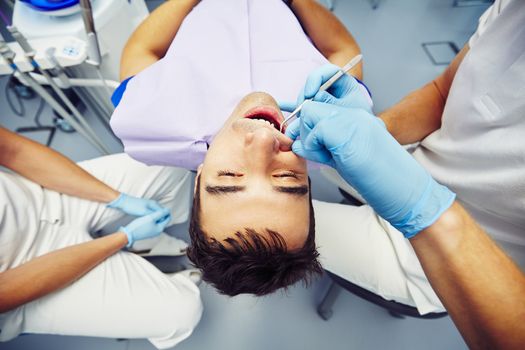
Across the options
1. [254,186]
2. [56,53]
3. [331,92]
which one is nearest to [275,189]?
[254,186]

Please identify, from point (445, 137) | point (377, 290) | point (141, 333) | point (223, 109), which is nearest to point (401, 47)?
point (445, 137)

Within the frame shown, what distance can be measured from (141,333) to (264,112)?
0.86 meters

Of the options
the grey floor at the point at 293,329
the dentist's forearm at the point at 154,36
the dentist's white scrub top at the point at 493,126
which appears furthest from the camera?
the grey floor at the point at 293,329

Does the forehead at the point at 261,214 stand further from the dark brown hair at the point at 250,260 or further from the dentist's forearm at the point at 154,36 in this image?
the dentist's forearm at the point at 154,36

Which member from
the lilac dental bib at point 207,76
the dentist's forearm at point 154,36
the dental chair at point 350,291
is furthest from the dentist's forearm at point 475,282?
the dentist's forearm at point 154,36

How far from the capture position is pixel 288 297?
4.33 feet

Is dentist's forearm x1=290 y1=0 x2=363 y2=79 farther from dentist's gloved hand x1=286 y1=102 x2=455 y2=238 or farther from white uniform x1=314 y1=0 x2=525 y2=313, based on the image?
dentist's gloved hand x1=286 y1=102 x2=455 y2=238

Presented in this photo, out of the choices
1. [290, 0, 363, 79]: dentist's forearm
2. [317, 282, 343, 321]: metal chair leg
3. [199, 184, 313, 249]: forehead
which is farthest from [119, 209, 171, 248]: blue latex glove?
[290, 0, 363, 79]: dentist's forearm

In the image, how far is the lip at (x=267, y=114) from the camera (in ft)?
2.64

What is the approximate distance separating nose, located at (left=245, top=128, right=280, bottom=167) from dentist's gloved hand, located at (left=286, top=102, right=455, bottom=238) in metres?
0.10

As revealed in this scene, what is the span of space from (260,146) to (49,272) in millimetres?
764

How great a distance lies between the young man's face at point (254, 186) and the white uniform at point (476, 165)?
32 cm

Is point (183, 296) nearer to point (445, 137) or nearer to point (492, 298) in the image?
point (492, 298)

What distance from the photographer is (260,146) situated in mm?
701
